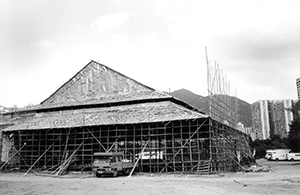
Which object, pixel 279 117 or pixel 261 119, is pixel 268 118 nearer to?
pixel 261 119

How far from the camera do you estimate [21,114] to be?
123 ft

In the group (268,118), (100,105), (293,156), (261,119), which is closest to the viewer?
(100,105)

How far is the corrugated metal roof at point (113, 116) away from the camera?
26.0 m

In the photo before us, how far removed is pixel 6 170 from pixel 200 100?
10327 cm

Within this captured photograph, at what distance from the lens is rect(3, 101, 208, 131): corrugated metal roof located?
2602 centimetres

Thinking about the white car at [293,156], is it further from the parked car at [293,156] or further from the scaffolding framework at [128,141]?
the scaffolding framework at [128,141]

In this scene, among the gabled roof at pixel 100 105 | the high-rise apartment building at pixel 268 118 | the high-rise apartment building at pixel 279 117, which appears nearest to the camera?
the gabled roof at pixel 100 105

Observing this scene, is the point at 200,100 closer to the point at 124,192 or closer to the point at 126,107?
the point at 126,107

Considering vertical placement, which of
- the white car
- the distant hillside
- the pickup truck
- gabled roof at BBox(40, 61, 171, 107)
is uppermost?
the distant hillside

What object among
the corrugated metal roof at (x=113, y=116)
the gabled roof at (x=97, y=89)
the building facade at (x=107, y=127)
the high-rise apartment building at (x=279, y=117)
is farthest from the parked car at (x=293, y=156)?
the high-rise apartment building at (x=279, y=117)

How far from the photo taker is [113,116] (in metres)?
28.9

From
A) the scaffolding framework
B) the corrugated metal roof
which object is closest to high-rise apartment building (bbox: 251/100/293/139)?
the scaffolding framework

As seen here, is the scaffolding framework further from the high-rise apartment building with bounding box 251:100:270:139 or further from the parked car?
the high-rise apartment building with bounding box 251:100:270:139

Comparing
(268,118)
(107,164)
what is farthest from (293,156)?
(268,118)
